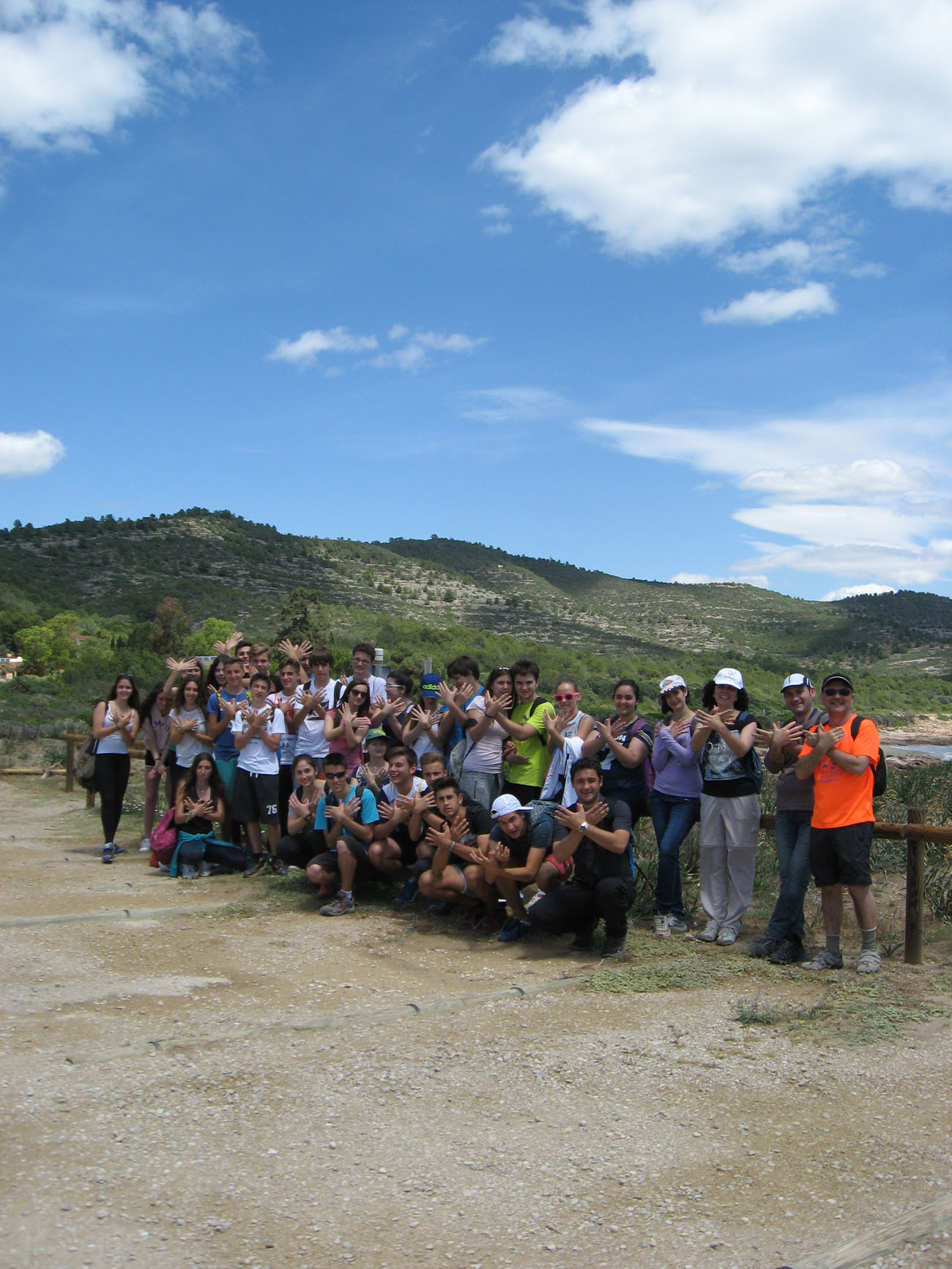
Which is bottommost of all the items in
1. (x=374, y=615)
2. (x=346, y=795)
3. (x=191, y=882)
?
(x=191, y=882)

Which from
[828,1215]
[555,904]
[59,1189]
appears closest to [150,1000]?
[59,1189]

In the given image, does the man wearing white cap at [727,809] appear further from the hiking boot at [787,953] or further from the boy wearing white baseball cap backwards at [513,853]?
the boy wearing white baseball cap backwards at [513,853]

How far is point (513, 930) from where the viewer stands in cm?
669

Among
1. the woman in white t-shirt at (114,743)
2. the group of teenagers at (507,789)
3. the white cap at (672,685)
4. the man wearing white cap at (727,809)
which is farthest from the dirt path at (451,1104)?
the woman in white t-shirt at (114,743)

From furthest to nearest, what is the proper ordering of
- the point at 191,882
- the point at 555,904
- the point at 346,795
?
the point at 191,882
the point at 346,795
the point at 555,904

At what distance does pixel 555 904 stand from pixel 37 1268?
381 cm

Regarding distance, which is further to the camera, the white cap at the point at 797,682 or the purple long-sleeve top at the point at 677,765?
the purple long-sleeve top at the point at 677,765

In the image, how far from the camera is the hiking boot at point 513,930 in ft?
21.8

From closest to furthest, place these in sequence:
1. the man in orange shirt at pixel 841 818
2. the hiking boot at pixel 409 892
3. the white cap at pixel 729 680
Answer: the man in orange shirt at pixel 841 818 → the white cap at pixel 729 680 → the hiking boot at pixel 409 892

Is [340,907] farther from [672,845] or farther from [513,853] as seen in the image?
[672,845]

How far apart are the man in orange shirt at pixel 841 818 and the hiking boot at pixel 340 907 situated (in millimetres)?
3193

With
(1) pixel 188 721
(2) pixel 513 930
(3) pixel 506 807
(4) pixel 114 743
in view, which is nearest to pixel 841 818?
(3) pixel 506 807

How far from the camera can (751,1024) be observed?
4.98 metres

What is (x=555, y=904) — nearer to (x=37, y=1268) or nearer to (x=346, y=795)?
(x=346, y=795)
